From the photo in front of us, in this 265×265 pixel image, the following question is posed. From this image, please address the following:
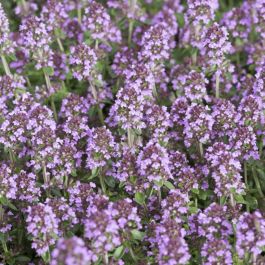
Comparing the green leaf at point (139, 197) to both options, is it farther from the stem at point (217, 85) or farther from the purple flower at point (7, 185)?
the stem at point (217, 85)

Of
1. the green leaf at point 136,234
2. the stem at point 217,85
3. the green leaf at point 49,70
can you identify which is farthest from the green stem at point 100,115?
the green leaf at point 136,234

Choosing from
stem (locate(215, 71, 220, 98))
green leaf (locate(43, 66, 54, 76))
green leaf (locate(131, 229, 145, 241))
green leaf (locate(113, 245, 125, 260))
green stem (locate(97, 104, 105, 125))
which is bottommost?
green leaf (locate(113, 245, 125, 260))

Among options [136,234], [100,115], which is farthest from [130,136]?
[136,234]

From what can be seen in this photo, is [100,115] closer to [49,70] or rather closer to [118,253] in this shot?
[49,70]

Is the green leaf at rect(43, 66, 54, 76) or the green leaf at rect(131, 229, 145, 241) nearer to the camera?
the green leaf at rect(131, 229, 145, 241)

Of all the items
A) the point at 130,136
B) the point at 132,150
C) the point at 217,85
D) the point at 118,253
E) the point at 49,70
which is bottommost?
the point at 118,253

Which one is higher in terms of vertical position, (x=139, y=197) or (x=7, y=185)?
(x=7, y=185)

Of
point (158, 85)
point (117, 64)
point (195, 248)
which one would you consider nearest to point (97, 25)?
point (117, 64)

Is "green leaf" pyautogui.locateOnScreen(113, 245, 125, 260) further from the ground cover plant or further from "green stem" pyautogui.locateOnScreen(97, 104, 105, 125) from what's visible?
"green stem" pyautogui.locateOnScreen(97, 104, 105, 125)

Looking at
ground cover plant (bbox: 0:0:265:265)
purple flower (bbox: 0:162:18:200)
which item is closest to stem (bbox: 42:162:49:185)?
ground cover plant (bbox: 0:0:265:265)
